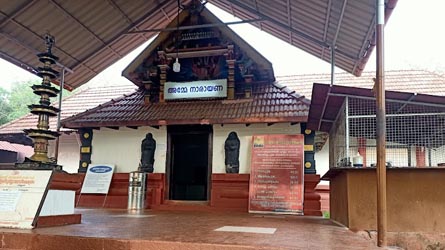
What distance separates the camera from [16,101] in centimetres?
2734

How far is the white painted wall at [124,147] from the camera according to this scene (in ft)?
27.4

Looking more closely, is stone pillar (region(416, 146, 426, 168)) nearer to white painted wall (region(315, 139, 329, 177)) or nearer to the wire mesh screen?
the wire mesh screen

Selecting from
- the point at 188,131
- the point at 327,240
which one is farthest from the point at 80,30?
the point at 327,240

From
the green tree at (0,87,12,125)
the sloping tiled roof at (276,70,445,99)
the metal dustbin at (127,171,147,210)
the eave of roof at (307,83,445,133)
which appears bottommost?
the metal dustbin at (127,171,147,210)

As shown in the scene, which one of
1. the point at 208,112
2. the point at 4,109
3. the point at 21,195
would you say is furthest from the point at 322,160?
the point at 4,109

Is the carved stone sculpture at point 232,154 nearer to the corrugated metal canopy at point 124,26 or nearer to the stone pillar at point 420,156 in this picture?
the corrugated metal canopy at point 124,26

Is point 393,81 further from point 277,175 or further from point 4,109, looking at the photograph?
point 4,109

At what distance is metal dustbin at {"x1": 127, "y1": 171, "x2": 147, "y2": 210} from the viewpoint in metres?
7.75

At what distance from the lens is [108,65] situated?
404 inches

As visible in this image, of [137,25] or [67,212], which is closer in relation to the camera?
[67,212]

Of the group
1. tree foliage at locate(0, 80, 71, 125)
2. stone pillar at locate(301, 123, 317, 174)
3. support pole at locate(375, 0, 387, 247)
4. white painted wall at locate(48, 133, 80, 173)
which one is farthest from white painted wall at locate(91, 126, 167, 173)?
tree foliage at locate(0, 80, 71, 125)

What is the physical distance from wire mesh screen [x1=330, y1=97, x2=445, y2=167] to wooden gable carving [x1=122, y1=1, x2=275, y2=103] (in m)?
3.35

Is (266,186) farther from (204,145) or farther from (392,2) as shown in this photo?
(392,2)

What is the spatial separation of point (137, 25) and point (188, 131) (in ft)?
10.1
